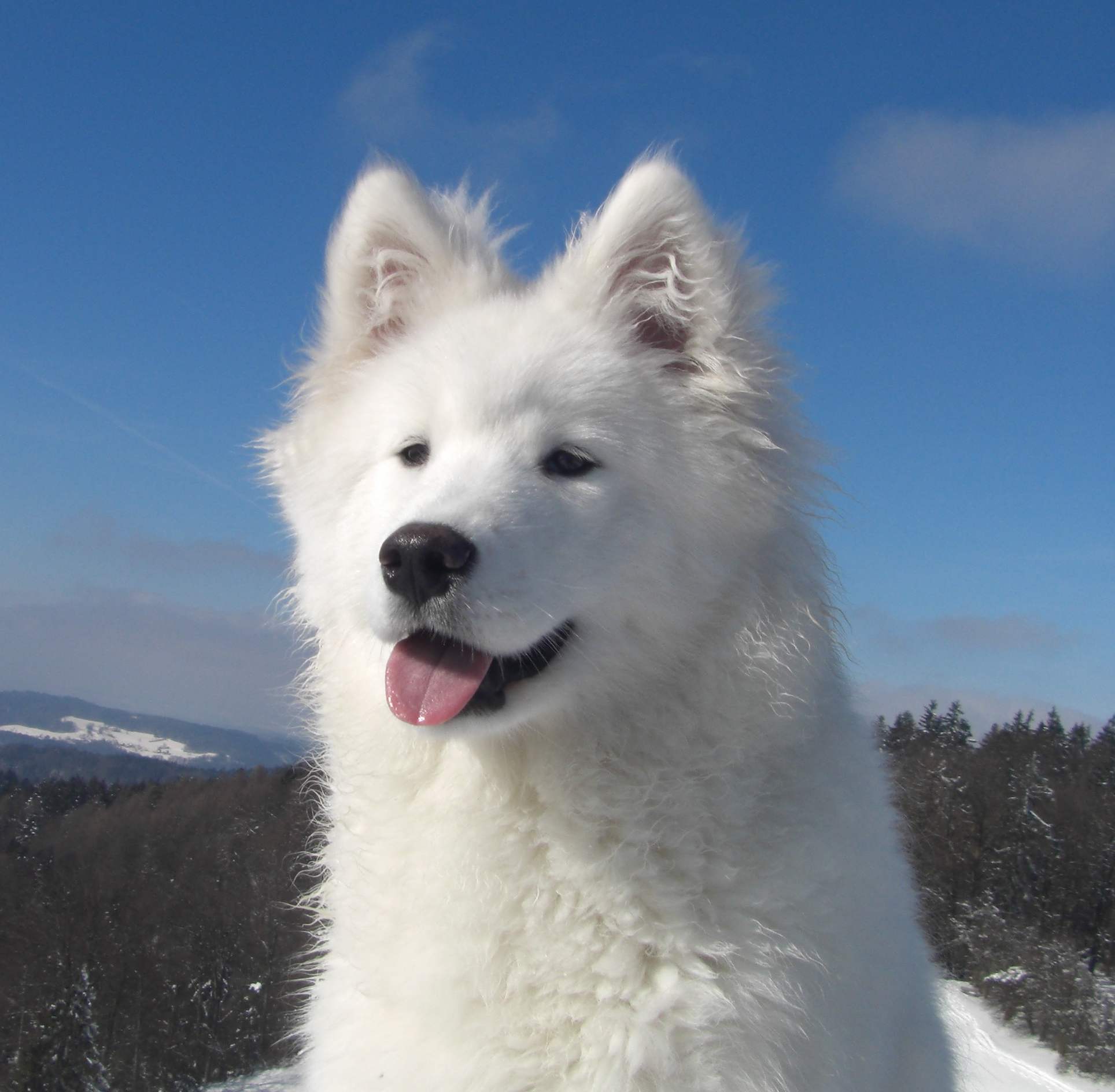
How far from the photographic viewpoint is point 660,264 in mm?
3838

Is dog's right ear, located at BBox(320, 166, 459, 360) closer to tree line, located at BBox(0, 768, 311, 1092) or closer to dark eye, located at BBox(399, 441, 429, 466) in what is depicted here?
dark eye, located at BBox(399, 441, 429, 466)

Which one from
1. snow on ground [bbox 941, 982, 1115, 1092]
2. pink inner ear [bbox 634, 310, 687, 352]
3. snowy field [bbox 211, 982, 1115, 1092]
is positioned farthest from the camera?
snowy field [bbox 211, 982, 1115, 1092]

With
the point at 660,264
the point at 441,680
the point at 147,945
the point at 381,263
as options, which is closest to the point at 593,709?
the point at 441,680

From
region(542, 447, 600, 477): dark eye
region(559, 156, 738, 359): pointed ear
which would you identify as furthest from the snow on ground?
region(542, 447, 600, 477): dark eye

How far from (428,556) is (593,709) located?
0.86 metres

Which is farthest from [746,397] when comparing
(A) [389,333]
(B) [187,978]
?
(B) [187,978]

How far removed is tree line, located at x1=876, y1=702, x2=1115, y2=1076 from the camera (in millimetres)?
47438

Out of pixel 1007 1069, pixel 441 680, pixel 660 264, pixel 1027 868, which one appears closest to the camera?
pixel 441 680

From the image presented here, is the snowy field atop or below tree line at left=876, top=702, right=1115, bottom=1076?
below

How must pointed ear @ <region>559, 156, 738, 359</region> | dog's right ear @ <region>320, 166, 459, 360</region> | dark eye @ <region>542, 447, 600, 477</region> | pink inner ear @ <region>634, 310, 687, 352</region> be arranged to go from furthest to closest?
dog's right ear @ <region>320, 166, 459, 360</region> → pink inner ear @ <region>634, 310, 687, 352</region> → pointed ear @ <region>559, 156, 738, 359</region> → dark eye @ <region>542, 447, 600, 477</region>

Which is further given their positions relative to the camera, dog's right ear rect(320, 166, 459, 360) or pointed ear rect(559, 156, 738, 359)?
dog's right ear rect(320, 166, 459, 360)

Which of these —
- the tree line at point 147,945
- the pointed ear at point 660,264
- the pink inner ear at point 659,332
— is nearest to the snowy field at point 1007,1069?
the tree line at point 147,945

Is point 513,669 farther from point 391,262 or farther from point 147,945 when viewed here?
point 147,945

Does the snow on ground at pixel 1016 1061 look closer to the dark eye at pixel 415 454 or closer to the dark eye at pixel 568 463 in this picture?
the dark eye at pixel 568 463
